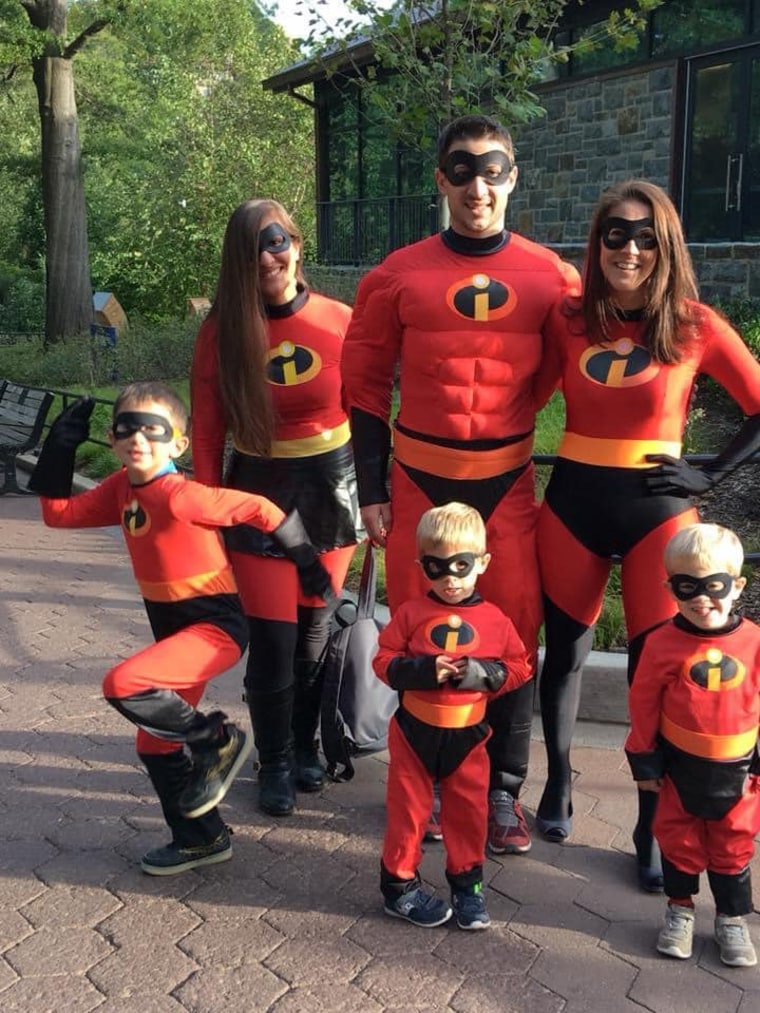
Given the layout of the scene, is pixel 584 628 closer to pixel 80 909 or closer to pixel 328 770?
pixel 328 770

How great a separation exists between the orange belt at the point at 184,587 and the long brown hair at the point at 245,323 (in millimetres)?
540

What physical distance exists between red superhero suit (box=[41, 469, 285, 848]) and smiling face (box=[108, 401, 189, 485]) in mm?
52

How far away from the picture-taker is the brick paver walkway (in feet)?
8.73

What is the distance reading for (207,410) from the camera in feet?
11.5

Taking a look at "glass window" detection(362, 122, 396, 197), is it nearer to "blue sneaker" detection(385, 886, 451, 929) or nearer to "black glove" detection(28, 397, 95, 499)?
"black glove" detection(28, 397, 95, 499)

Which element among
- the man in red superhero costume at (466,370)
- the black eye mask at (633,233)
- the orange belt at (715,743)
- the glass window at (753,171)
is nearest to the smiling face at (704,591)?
the orange belt at (715,743)

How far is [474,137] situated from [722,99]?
10240 millimetres

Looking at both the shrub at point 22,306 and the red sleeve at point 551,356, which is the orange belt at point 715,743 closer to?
the red sleeve at point 551,356

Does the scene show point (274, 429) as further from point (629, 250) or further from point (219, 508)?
point (629, 250)

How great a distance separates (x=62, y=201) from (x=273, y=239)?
16.2 metres

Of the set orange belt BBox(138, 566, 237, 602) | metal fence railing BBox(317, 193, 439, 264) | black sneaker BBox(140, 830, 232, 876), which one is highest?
metal fence railing BBox(317, 193, 439, 264)

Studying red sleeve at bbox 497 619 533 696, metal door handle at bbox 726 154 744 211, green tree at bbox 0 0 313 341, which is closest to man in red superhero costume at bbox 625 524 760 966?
red sleeve at bbox 497 619 533 696

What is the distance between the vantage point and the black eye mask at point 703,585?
261cm

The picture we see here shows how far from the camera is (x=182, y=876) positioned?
127 inches
